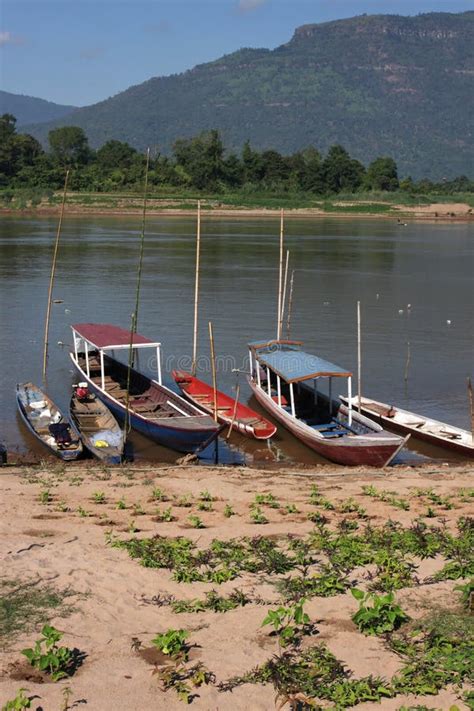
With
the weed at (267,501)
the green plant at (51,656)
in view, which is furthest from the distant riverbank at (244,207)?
the green plant at (51,656)

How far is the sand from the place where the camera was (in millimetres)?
7270

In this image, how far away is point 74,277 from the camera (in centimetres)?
4331

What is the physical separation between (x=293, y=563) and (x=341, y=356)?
16979 millimetres

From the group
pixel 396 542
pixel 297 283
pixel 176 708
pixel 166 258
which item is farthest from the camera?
pixel 166 258

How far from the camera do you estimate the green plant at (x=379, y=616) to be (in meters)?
8.10

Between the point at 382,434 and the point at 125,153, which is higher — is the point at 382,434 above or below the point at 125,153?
below

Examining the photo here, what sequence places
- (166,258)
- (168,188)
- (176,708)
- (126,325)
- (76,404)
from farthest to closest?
(168,188)
(166,258)
(126,325)
(76,404)
(176,708)

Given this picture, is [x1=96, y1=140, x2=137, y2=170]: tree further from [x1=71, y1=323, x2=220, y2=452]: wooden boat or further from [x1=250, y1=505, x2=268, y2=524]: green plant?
[x1=250, y1=505, x2=268, y2=524]: green plant

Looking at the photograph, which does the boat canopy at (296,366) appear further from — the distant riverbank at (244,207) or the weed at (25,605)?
the distant riverbank at (244,207)

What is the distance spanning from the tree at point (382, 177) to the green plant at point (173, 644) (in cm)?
12109

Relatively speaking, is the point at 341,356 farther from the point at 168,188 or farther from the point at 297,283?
the point at 168,188

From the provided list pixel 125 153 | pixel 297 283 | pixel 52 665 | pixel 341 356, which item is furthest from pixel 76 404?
pixel 125 153

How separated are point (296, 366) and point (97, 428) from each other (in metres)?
4.32

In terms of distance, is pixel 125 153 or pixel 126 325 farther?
pixel 125 153
